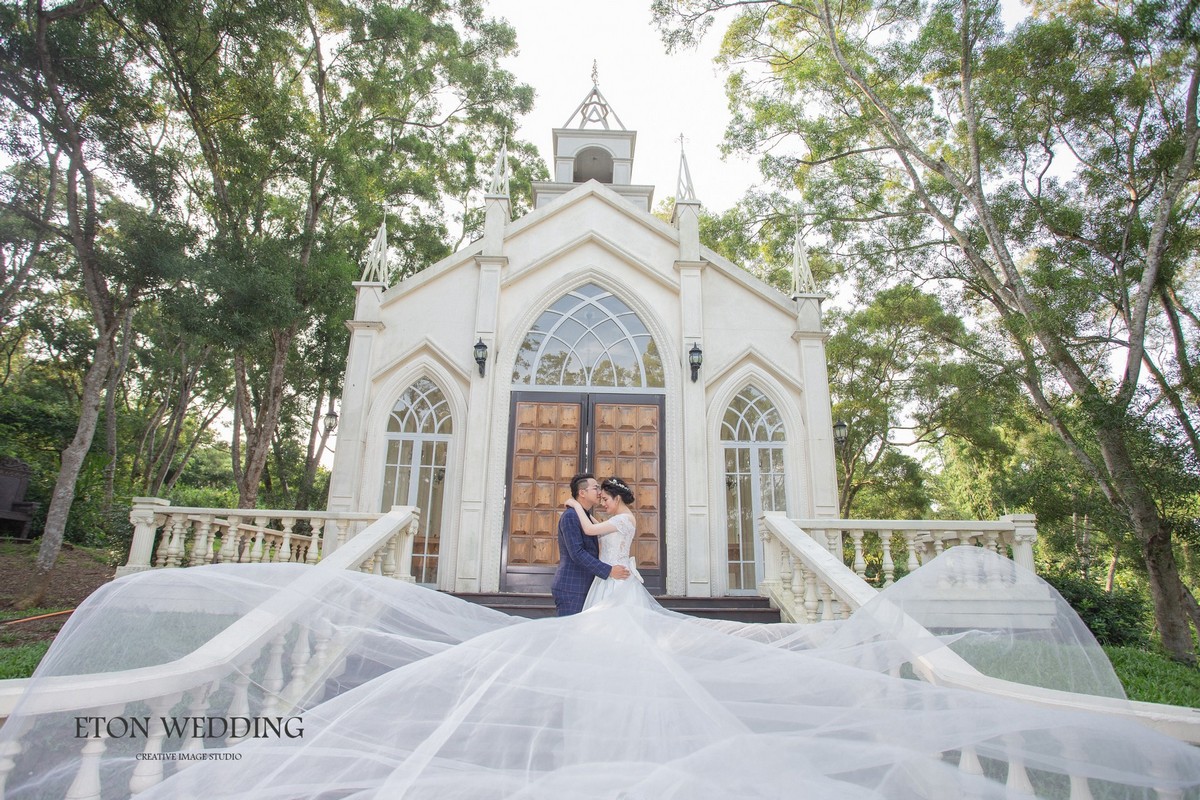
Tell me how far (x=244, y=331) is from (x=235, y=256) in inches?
53.3

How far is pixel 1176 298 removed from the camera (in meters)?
14.3

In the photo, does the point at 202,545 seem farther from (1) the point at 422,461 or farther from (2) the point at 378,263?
(2) the point at 378,263

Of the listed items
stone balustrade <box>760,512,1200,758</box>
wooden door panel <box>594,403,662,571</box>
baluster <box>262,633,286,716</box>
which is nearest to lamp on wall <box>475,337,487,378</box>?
wooden door panel <box>594,403,662,571</box>

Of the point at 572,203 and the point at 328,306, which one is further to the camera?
the point at 328,306

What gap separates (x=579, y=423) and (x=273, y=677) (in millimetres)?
7743

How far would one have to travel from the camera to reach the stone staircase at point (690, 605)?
802cm

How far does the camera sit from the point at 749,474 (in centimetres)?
1020

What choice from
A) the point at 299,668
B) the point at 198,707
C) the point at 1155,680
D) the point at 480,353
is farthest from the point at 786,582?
the point at 198,707

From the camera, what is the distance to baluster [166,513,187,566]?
7.61m

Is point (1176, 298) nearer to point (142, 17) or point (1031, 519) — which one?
point (1031, 519)

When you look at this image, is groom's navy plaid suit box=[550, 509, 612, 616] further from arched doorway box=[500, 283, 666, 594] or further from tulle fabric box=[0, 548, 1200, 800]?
arched doorway box=[500, 283, 666, 594]

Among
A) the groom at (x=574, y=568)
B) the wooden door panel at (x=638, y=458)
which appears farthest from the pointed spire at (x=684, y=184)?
the groom at (x=574, y=568)

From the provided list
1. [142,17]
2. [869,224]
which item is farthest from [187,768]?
[869,224]

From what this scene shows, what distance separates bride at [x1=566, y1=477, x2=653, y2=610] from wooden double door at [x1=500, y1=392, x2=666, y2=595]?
4.22 metres
